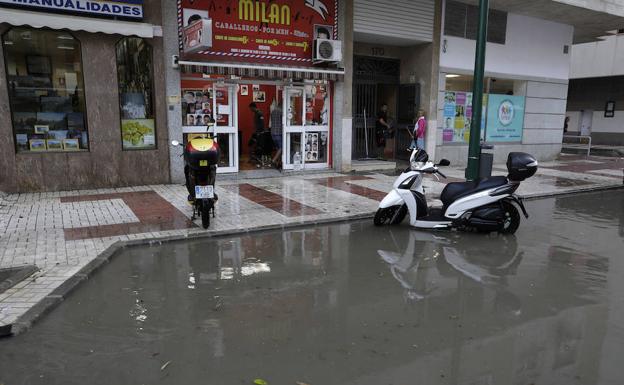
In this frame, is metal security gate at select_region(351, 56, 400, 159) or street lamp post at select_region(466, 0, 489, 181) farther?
metal security gate at select_region(351, 56, 400, 159)

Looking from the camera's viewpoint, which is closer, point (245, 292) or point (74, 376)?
point (74, 376)

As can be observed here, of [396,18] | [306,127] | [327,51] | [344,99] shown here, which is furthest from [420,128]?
[327,51]

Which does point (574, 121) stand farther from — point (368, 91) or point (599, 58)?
point (368, 91)

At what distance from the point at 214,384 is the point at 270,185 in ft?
25.5

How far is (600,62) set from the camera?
28.8 metres

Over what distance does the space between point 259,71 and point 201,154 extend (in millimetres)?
4810

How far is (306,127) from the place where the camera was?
→ 12445 millimetres

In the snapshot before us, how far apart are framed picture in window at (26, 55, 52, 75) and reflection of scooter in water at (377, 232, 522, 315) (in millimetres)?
7526

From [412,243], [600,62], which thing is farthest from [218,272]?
[600,62]

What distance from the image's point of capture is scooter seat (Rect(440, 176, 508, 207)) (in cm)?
694

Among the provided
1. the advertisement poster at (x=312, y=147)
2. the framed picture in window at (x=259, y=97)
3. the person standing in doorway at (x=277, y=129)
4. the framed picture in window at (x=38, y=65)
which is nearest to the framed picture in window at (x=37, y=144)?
the framed picture in window at (x=38, y=65)

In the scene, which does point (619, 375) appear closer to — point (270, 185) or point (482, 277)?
point (482, 277)

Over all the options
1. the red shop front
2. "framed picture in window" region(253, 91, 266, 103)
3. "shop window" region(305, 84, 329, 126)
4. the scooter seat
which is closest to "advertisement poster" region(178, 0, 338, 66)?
the red shop front

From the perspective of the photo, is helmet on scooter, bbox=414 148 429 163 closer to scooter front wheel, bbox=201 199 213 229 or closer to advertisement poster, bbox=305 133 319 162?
scooter front wheel, bbox=201 199 213 229
